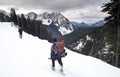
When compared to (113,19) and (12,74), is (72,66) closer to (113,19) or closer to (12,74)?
(12,74)

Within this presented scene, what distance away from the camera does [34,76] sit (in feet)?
38.9

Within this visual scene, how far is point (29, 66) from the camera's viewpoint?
1402 centimetres

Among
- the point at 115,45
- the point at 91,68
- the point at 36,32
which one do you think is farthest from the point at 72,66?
A: the point at 36,32

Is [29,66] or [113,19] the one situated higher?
[113,19]

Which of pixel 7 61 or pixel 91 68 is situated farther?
pixel 91 68

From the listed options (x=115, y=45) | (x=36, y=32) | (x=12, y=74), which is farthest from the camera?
(x=36, y=32)

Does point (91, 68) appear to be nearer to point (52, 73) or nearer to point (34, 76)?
point (52, 73)

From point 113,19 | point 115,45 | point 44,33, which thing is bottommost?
point 44,33

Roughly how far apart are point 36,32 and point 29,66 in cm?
9951

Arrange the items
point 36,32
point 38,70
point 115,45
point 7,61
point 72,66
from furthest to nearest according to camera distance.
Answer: point 36,32 → point 115,45 → point 72,66 → point 7,61 → point 38,70

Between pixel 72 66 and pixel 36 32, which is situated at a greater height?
pixel 72 66

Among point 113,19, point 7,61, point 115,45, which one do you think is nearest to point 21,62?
point 7,61

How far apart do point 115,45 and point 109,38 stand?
4.13 feet

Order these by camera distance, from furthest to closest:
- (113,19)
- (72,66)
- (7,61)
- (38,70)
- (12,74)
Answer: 1. (113,19)
2. (72,66)
3. (7,61)
4. (38,70)
5. (12,74)
